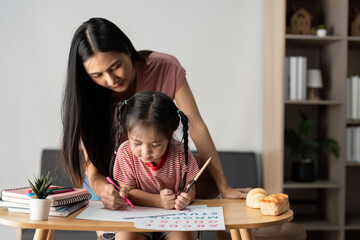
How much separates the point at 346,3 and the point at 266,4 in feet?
1.80

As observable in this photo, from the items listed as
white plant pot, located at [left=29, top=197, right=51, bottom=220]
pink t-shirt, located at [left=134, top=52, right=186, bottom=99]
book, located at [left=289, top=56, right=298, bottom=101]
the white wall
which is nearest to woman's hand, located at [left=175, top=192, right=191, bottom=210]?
white plant pot, located at [left=29, top=197, right=51, bottom=220]

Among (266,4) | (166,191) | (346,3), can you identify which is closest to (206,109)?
(266,4)

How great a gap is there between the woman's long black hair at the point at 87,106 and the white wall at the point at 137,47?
1.44m

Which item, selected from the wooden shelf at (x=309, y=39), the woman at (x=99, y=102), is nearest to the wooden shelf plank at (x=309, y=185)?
the wooden shelf at (x=309, y=39)

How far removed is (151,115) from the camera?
140cm

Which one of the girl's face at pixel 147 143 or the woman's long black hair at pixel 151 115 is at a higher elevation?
the woman's long black hair at pixel 151 115

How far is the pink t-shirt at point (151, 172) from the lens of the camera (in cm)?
146

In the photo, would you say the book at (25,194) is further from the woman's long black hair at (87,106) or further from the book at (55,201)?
the woman's long black hair at (87,106)

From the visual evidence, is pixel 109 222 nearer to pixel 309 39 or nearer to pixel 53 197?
pixel 53 197

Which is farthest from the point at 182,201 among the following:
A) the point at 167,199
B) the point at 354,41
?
the point at 354,41

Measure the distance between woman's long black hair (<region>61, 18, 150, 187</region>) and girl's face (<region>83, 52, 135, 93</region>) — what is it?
0.02 m

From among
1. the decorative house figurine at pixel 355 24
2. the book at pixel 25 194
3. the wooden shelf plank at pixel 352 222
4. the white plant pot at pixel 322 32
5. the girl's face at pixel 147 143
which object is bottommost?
the wooden shelf plank at pixel 352 222

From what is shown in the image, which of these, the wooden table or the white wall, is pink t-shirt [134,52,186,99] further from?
the white wall

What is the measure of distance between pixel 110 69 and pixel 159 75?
11.5 inches
